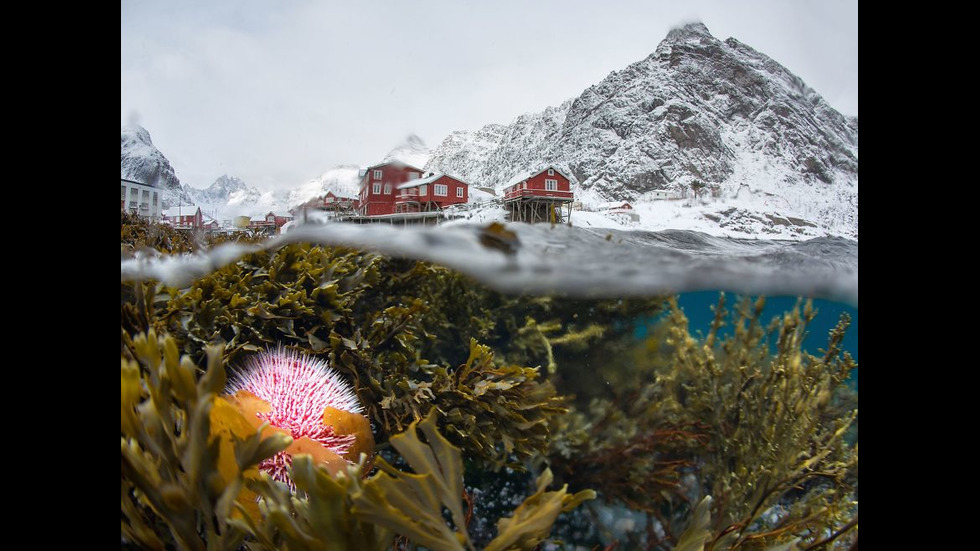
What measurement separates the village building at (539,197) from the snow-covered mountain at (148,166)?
65cm

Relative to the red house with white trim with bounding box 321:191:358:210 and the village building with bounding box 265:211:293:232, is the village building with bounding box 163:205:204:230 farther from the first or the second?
the red house with white trim with bounding box 321:191:358:210

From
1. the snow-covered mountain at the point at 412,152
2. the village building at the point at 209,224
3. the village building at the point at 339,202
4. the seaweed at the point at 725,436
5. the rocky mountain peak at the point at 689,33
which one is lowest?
the seaweed at the point at 725,436

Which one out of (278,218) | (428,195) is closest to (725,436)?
(428,195)

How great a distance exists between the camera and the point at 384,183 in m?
0.79

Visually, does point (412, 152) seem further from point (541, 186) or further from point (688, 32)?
point (688, 32)

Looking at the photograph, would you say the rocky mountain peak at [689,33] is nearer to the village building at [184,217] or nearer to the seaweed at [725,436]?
the seaweed at [725,436]

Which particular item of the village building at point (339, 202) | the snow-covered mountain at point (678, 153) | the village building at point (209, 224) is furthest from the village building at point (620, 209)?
the village building at point (209, 224)

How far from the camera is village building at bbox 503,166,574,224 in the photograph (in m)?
0.83

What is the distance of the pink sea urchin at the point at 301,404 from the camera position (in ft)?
1.63

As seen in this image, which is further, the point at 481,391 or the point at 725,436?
the point at 725,436

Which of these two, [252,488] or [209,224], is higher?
[209,224]

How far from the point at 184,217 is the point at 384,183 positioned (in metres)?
0.42
